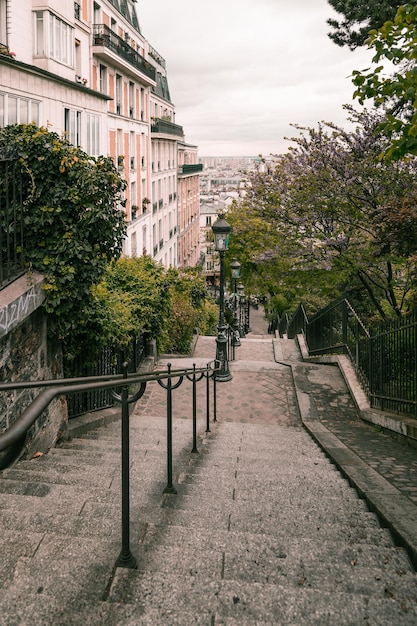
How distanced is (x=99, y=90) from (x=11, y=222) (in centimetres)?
2323

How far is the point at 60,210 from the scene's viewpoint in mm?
5785

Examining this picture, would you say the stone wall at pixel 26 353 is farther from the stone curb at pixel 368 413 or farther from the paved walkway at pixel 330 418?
the stone curb at pixel 368 413

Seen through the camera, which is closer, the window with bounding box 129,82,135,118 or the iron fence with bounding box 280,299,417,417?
the iron fence with bounding box 280,299,417,417

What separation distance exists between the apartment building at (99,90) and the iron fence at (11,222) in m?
1.09

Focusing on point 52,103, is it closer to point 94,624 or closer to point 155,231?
point 94,624

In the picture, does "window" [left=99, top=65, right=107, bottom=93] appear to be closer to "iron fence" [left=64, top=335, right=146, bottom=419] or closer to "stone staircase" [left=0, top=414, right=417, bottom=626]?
"iron fence" [left=64, top=335, right=146, bottom=419]

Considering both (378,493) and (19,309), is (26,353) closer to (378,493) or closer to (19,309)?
(19,309)

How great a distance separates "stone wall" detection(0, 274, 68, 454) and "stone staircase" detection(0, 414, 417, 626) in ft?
2.46

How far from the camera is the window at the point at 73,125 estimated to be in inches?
778

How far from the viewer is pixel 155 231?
40094 mm

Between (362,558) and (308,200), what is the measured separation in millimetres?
12196

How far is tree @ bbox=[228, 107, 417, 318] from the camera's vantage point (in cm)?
1305

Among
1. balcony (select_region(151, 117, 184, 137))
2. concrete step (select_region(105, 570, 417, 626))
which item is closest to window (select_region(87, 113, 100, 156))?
balcony (select_region(151, 117, 184, 137))

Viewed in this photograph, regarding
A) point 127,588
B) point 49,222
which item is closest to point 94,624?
point 127,588
